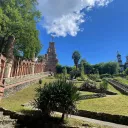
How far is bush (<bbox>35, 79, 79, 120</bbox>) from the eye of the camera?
34.2 feet

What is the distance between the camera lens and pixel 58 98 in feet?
34.7

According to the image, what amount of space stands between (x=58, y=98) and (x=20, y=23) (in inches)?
722

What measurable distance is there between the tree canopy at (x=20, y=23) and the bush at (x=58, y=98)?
667 inches

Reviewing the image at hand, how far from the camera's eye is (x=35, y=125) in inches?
424

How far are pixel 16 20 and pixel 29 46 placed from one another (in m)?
4.86

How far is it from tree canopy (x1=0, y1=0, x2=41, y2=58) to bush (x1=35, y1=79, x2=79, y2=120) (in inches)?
667

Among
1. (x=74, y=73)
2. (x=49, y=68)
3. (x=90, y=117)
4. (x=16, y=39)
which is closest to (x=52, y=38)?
(x=49, y=68)

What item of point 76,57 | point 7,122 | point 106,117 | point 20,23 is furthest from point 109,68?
point 7,122

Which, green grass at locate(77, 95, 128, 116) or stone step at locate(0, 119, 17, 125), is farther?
green grass at locate(77, 95, 128, 116)

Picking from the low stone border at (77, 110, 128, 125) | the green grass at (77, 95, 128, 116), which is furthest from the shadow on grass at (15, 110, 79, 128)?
the green grass at (77, 95, 128, 116)

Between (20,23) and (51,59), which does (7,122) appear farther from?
(51,59)

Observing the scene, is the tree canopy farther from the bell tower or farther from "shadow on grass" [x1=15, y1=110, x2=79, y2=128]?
the bell tower

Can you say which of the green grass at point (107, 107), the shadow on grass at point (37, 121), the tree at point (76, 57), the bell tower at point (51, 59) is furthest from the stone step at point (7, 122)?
the tree at point (76, 57)

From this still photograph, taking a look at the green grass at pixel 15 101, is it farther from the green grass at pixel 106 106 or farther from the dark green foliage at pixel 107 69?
the dark green foliage at pixel 107 69
